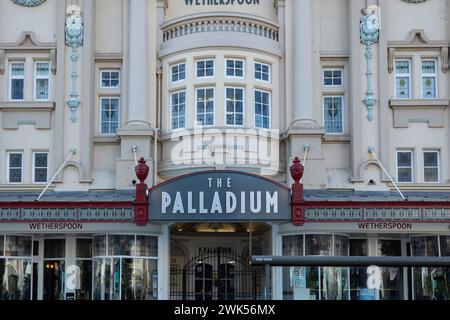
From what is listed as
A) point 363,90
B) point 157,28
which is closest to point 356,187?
point 363,90

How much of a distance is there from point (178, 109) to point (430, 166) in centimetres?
1071

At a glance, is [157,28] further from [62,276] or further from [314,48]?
[62,276]

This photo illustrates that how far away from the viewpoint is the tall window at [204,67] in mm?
30406

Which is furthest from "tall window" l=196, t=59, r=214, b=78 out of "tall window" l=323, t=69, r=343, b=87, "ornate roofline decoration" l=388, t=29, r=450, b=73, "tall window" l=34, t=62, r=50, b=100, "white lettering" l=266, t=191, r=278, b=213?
"ornate roofline decoration" l=388, t=29, r=450, b=73

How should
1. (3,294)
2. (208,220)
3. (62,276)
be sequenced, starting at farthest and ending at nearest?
(62,276)
(3,294)
(208,220)

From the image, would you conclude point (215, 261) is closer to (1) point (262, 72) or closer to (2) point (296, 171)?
(2) point (296, 171)

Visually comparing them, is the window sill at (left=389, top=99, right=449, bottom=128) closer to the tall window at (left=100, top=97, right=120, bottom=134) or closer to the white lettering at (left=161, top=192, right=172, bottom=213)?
the white lettering at (left=161, top=192, right=172, bottom=213)

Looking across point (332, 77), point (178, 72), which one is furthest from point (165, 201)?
point (332, 77)

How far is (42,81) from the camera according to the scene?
32.0 meters

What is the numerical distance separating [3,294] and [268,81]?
1348cm

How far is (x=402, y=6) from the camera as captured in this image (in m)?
32.1

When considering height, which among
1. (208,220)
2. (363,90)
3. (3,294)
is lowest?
(3,294)

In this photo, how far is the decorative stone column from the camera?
30266 mm

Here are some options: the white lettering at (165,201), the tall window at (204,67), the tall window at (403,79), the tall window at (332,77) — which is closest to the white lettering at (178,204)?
the white lettering at (165,201)
